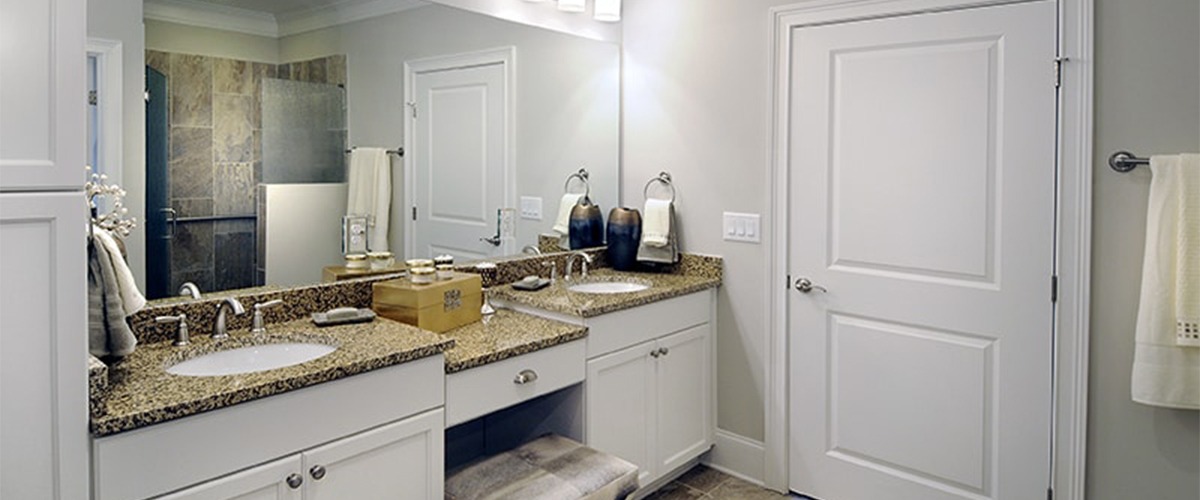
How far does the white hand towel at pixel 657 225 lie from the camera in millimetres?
3314

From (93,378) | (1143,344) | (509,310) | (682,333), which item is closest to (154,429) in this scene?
(93,378)

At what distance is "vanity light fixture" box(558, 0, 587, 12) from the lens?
3.22m

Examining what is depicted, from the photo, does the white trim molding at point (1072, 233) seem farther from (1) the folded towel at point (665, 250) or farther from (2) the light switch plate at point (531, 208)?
(2) the light switch plate at point (531, 208)

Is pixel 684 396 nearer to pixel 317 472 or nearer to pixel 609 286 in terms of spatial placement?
pixel 609 286

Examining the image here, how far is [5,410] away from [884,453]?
266 centimetres

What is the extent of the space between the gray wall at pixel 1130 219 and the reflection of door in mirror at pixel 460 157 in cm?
209

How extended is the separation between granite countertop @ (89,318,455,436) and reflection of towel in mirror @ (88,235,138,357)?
66 mm

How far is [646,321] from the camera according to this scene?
2.87 m

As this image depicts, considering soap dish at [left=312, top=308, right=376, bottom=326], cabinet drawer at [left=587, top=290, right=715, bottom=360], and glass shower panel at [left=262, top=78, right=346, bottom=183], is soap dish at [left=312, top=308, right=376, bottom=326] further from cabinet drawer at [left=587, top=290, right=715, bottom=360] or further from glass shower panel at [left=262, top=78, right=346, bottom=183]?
cabinet drawer at [left=587, top=290, right=715, bottom=360]

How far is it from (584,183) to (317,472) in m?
1.95

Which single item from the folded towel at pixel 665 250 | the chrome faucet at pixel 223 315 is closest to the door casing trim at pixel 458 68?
the folded towel at pixel 665 250

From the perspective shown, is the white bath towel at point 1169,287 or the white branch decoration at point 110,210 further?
A: the white bath towel at point 1169,287

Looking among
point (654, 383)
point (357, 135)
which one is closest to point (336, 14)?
point (357, 135)

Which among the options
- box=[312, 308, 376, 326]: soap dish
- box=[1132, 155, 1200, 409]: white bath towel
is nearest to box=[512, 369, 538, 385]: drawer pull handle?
box=[312, 308, 376, 326]: soap dish
